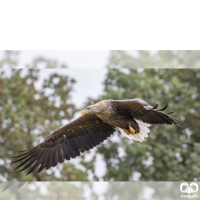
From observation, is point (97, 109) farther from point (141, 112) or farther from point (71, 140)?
point (71, 140)

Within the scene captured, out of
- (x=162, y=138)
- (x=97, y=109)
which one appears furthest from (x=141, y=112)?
(x=162, y=138)

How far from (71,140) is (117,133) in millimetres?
4107

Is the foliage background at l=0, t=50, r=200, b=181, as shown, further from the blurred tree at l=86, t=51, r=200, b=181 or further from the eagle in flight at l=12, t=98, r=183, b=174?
the eagle in flight at l=12, t=98, r=183, b=174

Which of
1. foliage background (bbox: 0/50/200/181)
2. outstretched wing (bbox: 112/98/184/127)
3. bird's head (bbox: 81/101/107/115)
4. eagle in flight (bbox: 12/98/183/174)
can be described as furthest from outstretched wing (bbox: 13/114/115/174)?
foliage background (bbox: 0/50/200/181)

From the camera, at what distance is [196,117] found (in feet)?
29.2

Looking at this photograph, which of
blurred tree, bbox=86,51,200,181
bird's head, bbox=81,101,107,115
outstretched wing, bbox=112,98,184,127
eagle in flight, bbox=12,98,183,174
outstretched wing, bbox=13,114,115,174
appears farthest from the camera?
blurred tree, bbox=86,51,200,181

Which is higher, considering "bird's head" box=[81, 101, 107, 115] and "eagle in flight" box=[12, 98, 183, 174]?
"bird's head" box=[81, 101, 107, 115]

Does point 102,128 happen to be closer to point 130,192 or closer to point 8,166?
point 130,192

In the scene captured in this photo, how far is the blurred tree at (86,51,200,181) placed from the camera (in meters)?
8.64

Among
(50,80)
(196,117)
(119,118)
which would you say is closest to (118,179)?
(196,117)

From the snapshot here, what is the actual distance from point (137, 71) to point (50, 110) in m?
2.73

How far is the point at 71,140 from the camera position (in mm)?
5230

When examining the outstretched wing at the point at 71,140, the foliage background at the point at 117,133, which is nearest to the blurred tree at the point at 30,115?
the foliage background at the point at 117,133

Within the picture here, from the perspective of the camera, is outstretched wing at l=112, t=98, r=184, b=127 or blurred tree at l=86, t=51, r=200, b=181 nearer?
outstretched wing at l=112, t=98, r=184, b=127
